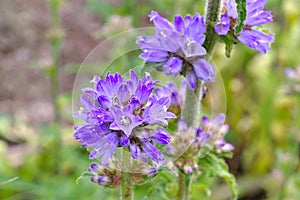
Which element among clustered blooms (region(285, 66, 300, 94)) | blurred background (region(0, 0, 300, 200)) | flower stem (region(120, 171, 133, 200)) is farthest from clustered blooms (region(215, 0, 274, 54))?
clustered blooms (region(285, 66, 300, 94))

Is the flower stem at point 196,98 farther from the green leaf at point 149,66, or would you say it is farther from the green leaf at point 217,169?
the green leaf at point 149,66

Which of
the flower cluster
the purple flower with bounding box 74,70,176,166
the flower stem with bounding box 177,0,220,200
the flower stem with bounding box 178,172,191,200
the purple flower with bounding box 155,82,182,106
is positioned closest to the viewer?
the purple flower with bounding box 74,70,176,166

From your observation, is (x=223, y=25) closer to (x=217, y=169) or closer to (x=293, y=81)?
(x=217, y=169)

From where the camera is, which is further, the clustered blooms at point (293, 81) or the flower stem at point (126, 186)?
the clustered blooms at point (293, 81)

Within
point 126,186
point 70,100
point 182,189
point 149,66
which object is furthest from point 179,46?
point 70,100

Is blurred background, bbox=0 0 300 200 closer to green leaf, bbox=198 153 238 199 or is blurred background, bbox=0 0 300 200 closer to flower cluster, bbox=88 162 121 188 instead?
green leaf, bbox=198 153 238 199

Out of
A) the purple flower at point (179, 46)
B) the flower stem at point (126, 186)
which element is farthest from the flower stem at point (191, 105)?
the flower stem at point (126, 186)
